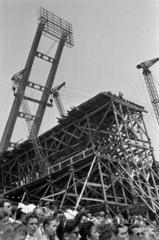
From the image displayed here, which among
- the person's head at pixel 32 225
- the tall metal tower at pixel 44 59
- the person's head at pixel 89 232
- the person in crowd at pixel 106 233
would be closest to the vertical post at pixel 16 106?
the tall metal tower at pixel 44 59

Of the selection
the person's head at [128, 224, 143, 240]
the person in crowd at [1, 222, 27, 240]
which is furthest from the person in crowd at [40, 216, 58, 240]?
the person's head at [128, 224, 143, 240]

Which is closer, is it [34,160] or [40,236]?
[40,236]

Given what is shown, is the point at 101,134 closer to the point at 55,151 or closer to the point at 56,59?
the point at 55,151

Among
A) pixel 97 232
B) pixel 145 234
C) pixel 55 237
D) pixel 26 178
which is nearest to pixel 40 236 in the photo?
pixel 55 237

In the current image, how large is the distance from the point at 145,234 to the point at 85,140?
74.0ft

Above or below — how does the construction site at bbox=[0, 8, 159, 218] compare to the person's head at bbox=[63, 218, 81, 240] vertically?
above

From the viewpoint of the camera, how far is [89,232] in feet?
21.7

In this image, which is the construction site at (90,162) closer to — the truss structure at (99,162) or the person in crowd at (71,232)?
the truss structure at (99,162)

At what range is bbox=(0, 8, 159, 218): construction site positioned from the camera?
25.1m

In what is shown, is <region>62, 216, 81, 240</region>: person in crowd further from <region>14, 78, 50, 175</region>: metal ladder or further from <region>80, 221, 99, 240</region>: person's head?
<region>14, 78, 50, 175</region>: metal ladder

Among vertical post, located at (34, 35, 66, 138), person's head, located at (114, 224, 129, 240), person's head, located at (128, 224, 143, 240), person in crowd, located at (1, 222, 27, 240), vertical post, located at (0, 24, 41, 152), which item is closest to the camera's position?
person in crowd, located at (1, 222, 27, 240)

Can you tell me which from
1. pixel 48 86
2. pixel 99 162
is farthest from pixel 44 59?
pixel 99 162

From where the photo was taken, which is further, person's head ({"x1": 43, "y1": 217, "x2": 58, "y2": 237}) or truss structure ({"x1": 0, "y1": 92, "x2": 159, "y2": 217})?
truss structure ({"x1": 0, "y1": 92, "x2": 159, "y2": 217})

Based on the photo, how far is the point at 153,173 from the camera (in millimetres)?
28391
